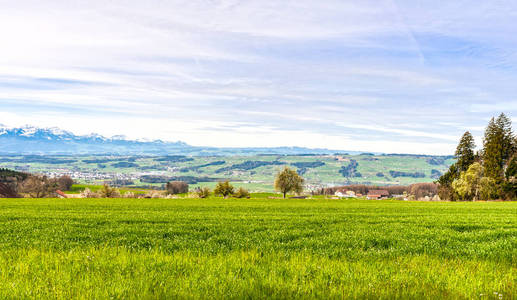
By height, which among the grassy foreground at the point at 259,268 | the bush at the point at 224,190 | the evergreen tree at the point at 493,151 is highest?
the evergreen tree at the point at 493,151

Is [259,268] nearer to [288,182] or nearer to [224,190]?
[224,190]

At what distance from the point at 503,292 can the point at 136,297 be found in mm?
7322

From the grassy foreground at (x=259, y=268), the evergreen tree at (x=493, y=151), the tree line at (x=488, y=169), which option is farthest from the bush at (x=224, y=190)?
the grassy foreground at (x=259, y=268)

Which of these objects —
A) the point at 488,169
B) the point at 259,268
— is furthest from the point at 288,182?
the point at 259,268

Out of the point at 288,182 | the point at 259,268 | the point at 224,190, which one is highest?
the point at 259,268

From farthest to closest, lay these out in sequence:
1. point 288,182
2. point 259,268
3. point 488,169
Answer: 1. point 288,182
2. point 488,169
3. point 259,268

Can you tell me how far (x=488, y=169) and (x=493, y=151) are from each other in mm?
6143

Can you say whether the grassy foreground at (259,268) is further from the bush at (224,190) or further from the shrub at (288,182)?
the shrub at (288,182)

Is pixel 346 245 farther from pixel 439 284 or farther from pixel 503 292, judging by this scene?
pixel 503 292

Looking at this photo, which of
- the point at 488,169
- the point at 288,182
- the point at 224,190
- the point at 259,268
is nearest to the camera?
the point at 259,268

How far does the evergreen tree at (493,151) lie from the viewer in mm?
86812

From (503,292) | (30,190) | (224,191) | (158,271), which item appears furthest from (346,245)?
(30,190)

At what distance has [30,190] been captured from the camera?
99.7 metres

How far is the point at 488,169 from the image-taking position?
288 feet
